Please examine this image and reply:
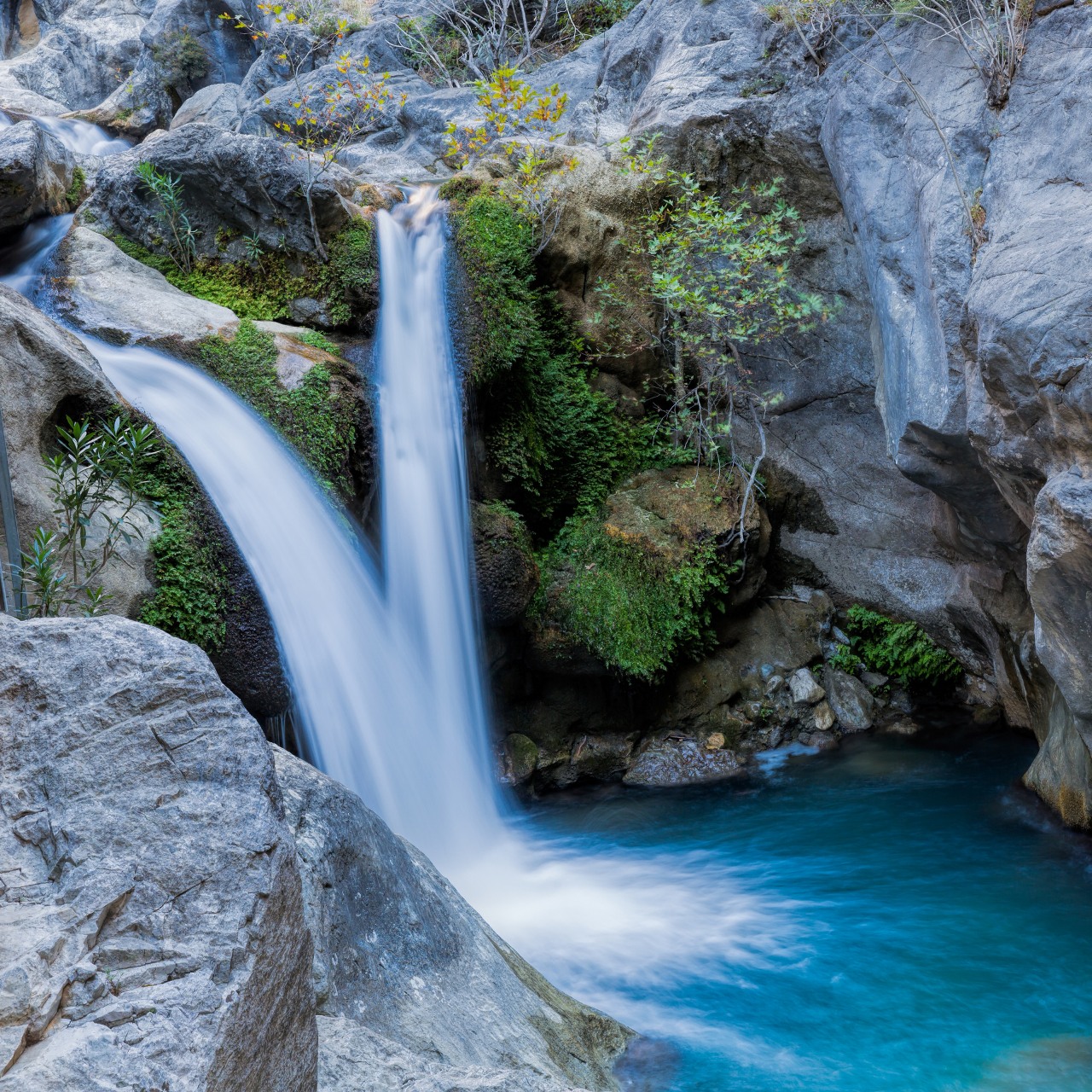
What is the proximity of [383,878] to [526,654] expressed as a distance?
14.8 ft

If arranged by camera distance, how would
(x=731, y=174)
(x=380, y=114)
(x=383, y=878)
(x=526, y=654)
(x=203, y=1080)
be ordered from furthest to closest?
(x=380, y=114) < (x=731, y=174) < (x=526, y=654) < (x=383, y=878) < (x=203, y=1080)

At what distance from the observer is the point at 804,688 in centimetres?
869

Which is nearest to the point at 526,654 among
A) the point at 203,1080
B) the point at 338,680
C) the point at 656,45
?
the point at 338,680

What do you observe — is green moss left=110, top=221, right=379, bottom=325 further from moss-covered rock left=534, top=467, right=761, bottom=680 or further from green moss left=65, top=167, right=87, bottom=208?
moss-covered rock left=534, top=467, right=761, bottom=680

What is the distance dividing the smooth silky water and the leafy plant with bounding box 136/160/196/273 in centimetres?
95

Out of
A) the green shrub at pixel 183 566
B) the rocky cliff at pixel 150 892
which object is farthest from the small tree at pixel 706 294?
the rocky cliff at pixel 150 892

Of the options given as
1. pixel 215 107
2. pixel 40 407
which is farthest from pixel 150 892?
pixel 215 107

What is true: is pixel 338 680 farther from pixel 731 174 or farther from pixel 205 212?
pixel 731 174

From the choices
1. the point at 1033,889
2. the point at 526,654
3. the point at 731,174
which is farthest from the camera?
the point at 731,174

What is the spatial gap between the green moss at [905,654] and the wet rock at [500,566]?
11.8ft

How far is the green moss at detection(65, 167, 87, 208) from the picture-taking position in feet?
29.9

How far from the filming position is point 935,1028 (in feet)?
14.4

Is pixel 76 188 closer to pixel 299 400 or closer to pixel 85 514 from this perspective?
pixel 299 400

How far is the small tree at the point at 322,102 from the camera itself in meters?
8.94
